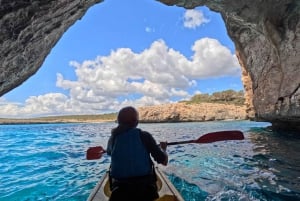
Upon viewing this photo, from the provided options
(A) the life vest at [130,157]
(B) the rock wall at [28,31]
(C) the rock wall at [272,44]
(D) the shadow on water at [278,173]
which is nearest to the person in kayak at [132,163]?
(A) the life vest at [130,157]

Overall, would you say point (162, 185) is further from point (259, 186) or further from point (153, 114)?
point (153, 114)

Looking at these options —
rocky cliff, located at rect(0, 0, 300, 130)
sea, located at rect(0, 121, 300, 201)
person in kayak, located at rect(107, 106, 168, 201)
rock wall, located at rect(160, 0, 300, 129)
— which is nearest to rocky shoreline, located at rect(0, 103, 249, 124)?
rocky cliff, located at rect(0, 0, 300, 130)

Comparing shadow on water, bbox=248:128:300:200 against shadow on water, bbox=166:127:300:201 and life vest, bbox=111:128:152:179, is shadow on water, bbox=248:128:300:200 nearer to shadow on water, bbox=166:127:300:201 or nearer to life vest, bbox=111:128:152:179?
shadow on water, bbox=166:127:300:201

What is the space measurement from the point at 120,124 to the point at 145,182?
994 millimetres

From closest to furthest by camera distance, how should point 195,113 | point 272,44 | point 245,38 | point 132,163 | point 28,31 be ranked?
point 132,163
point 28,31
point 272,44
point 245,38
point 195,113

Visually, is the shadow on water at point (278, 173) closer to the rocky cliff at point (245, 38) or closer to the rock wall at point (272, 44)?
the rock wall at point (272, 44)

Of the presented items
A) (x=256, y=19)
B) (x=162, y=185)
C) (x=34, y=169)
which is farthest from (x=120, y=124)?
(x=256, y=19)

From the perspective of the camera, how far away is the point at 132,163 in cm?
452

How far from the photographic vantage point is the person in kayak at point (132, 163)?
4.45 m

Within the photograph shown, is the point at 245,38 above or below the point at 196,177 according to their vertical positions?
above

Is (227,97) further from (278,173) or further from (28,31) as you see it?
(28,31)

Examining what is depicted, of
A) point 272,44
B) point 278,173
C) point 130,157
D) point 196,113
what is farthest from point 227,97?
point 130,157

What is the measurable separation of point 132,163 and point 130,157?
0.10 metres

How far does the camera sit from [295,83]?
15891mm
